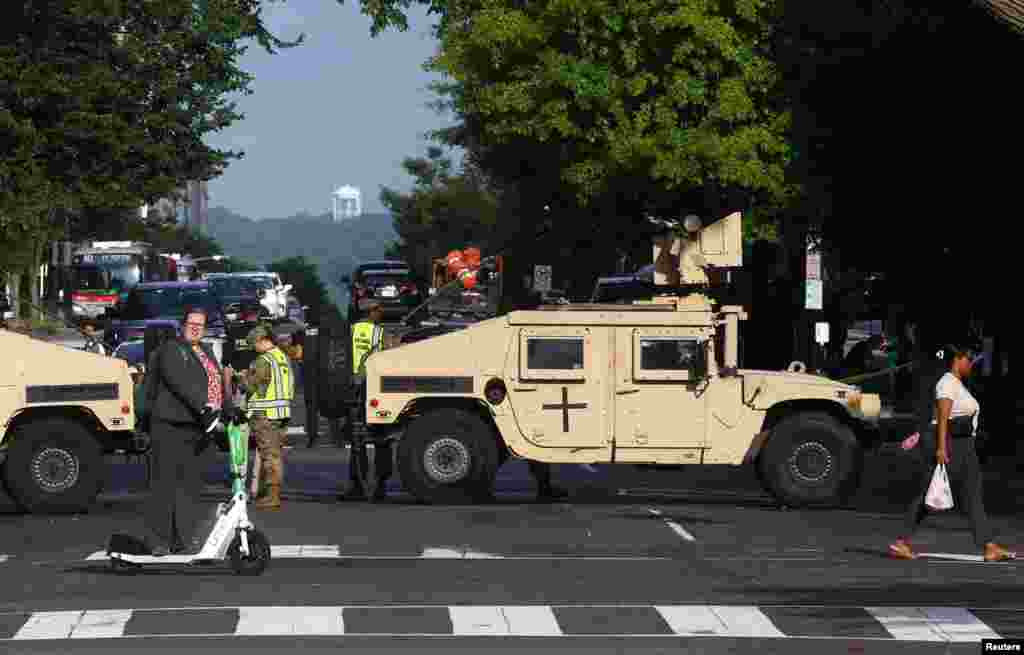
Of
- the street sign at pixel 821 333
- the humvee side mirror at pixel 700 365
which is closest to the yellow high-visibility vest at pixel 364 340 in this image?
the humvee side mirror at pixel 700 365

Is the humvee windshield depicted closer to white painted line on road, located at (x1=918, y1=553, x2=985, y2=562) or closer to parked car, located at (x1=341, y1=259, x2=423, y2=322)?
parked car, located at (x1=341, y1=259, x2=423, y2=322)

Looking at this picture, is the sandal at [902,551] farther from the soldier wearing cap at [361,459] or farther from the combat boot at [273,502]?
the combat boot at [273,502]

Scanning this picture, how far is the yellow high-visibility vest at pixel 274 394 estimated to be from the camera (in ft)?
72.5

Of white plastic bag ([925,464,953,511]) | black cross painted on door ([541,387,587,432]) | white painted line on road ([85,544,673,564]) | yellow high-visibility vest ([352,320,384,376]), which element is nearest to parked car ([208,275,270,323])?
yellow high-visibility vest ([352,320,384,376])

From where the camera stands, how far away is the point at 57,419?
21938 millimetres

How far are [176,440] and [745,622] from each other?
4445mm

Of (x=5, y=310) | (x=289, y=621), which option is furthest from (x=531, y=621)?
(x=5, y=310)

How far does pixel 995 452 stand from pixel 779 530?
1082cm

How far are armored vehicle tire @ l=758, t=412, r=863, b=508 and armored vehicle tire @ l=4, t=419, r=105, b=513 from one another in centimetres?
634

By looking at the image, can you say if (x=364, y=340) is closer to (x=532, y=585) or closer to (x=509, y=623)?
(x=532, y=585)

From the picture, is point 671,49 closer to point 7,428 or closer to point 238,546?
point 7,428

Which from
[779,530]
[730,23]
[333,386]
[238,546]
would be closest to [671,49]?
[730,23]

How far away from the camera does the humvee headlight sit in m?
22.3

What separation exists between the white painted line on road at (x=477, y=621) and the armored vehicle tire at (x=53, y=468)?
8.32 metres
